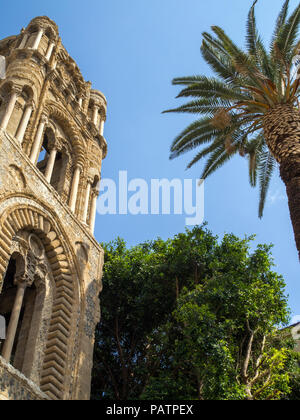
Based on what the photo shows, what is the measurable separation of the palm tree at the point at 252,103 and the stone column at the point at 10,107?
528cm

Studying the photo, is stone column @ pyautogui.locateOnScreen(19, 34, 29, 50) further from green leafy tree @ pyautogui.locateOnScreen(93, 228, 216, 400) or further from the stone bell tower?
green leafy tree @ pyautogui.locateOnScreen(93, 228, 216, 400)

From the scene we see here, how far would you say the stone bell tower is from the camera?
1204 cm

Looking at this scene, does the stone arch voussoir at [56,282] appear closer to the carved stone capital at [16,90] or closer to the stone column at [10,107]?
the stone column at [10,107]

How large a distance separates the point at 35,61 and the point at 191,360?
1220 centimetres

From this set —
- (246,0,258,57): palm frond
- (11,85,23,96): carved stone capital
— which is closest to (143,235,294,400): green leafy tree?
(246,0,258,57): palm frond

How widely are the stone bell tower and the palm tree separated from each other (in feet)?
14.6

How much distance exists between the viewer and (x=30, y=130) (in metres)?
16.0

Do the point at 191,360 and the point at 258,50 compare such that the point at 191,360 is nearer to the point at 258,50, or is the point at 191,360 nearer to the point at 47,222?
the point at 47,222

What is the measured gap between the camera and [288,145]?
10.2 meters

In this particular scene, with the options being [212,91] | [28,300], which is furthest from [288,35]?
[28,300]

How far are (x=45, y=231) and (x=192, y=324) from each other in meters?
5.15

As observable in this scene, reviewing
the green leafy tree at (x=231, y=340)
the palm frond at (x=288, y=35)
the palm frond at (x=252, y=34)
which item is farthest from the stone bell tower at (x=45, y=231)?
A: the palm frond at (x=288, y=35)

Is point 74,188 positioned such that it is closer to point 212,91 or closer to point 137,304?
point 137,304

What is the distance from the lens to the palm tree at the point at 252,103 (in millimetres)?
10648
